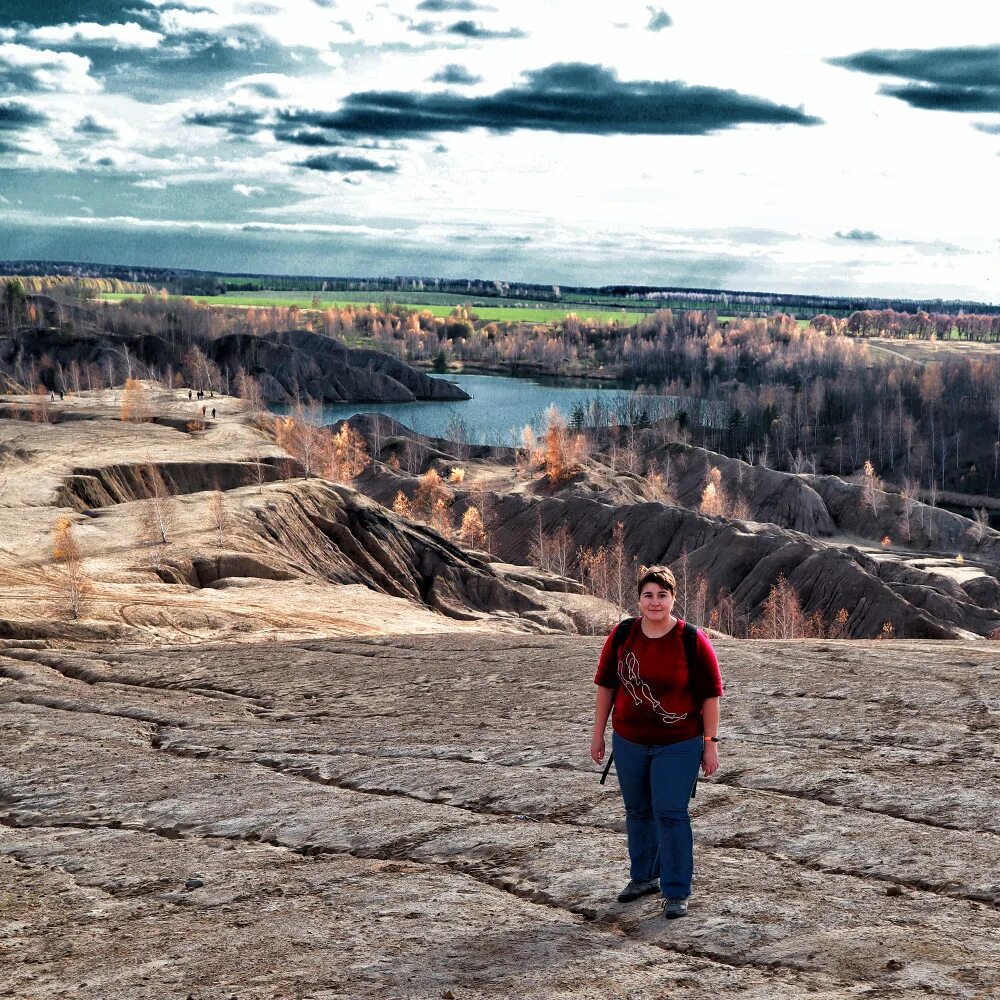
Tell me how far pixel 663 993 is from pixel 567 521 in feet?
287

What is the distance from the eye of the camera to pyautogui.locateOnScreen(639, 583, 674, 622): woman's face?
8.64m

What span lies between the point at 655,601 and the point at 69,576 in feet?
92.7

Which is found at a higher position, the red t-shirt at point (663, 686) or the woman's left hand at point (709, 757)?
the red t-shirt at point (663, 686)

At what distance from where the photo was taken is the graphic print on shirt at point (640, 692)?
881 cm

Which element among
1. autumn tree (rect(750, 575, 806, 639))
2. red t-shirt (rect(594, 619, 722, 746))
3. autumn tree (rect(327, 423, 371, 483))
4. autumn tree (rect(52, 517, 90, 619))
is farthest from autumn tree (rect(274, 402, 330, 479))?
red t-shirt (rect(594, 619, 722, 746))

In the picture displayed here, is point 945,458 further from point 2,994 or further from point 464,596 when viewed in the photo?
point 2,994

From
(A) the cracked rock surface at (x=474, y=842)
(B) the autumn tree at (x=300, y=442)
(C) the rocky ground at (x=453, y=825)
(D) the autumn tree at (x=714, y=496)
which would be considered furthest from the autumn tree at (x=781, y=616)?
(A) the cracked rock surface at (x=474, y=842)

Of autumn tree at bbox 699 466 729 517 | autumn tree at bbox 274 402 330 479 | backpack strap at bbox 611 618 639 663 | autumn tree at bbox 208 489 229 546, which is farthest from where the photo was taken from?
autumn tree at bbox 699 466 729 517

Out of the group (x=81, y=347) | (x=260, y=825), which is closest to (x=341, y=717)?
(x=260, y=825)

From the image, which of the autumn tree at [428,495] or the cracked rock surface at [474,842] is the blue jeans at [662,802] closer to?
the cracked rock surface at [474,842]

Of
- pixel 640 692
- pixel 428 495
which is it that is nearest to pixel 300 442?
pixel 428 495

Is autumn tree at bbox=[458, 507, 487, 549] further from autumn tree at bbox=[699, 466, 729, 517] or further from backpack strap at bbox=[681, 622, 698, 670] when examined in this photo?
backpack strap at bbox=[681, 622, 698, 670]

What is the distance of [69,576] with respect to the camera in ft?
109

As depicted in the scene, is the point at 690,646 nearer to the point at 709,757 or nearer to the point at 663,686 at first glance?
the point at 663,686
